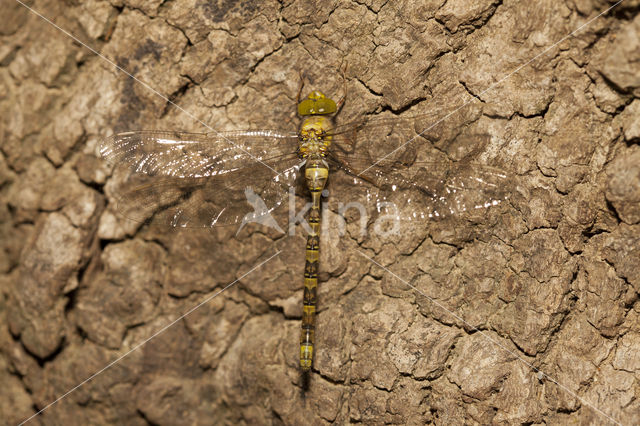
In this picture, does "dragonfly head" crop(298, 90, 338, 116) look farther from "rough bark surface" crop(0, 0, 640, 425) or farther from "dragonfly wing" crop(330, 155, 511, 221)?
"dragonfly wing" crop(330, 155, 511, 221)

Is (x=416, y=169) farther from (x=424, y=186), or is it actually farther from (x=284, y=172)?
(x=284, y=172)

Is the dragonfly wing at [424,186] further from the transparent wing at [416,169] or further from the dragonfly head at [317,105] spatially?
the dragonfly head at [317,105]

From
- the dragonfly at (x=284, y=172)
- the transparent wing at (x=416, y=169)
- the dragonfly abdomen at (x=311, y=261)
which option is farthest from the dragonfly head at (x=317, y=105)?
the dragonfly abdomen at (x=311, y=261)

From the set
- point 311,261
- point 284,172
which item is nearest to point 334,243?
point 311,261

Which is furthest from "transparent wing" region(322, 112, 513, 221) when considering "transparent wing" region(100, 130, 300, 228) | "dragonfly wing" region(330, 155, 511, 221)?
"transparent wing" region(100, 130, 300, 228)

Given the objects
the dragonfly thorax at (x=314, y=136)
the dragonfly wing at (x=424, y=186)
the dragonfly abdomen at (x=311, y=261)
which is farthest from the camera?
the dragonfly thorax at (x=314, y=136)

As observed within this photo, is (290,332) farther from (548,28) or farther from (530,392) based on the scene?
(548,28)
